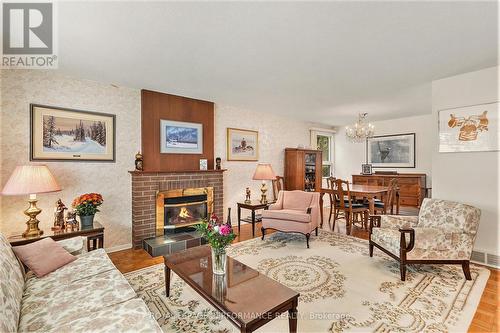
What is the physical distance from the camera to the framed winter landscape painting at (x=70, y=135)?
2.89 metres

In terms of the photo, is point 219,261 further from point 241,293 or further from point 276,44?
point 276,44

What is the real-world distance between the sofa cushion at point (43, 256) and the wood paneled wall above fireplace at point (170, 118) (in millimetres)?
1809

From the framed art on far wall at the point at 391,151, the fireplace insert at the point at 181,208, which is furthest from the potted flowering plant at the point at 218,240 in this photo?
the framed art on far wall at the point at 391,151

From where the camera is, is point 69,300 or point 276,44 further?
point 276,44

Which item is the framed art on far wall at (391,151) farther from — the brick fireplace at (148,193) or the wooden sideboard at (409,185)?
the brick fireplace at (148,193)

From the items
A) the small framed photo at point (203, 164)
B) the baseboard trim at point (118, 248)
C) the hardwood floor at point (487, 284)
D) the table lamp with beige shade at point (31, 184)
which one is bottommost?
the hardwood floor at point (487, 284)

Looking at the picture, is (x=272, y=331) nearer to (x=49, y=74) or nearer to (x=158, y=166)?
(x=158, y=166)

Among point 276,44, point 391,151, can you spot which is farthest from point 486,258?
point 391,151

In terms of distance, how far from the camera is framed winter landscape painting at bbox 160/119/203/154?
391 cm

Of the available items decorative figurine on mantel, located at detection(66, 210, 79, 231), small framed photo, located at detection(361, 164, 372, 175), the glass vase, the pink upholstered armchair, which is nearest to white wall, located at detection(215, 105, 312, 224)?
the pink upholstered armchair

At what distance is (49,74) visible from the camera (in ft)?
9.77

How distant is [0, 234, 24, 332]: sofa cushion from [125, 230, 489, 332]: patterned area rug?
3.12 ft

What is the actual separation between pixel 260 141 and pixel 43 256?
4.28 m

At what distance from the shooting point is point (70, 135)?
312cm
